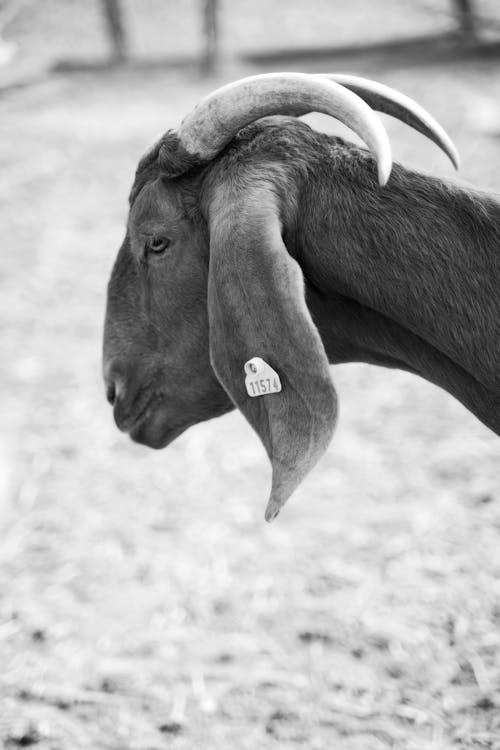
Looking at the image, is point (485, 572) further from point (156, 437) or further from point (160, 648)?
point (156, 437)

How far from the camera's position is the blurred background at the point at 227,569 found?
11.6 feet

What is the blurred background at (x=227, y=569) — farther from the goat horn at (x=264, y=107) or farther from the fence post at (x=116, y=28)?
the fence post at (x=116, y=28)

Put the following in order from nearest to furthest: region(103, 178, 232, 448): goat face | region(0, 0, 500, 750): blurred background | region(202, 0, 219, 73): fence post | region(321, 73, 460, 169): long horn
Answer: region(321, 73, 460, 169): long horn < region(103, 178, 232, 448): goat face < region(0, 0, 500, 750): blurred background < region(202, 0, 219, 73): fence post

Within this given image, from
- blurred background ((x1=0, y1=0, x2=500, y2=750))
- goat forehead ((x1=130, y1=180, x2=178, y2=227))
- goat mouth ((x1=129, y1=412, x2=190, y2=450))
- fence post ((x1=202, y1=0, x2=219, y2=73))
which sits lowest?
fence post ((x1=202, y1=0, x2=219, y2=73))

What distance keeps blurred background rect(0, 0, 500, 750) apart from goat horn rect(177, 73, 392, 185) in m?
2.05

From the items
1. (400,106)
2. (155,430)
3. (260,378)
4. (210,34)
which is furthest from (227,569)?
(210,34)

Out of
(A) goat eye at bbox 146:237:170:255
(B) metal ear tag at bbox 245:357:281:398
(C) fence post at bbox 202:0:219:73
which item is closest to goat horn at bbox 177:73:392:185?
(A) goat eye at bbox 146:237:170:255

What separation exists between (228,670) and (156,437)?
3.44 feet

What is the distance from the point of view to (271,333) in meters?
2.47

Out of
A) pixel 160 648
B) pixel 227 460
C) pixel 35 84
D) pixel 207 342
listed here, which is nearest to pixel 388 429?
pixel 227 460

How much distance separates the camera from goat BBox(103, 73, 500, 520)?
2469 millimetres

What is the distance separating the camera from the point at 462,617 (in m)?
3.93

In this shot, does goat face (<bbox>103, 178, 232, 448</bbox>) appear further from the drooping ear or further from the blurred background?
the blurred background

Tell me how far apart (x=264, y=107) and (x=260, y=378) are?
0.76 m
